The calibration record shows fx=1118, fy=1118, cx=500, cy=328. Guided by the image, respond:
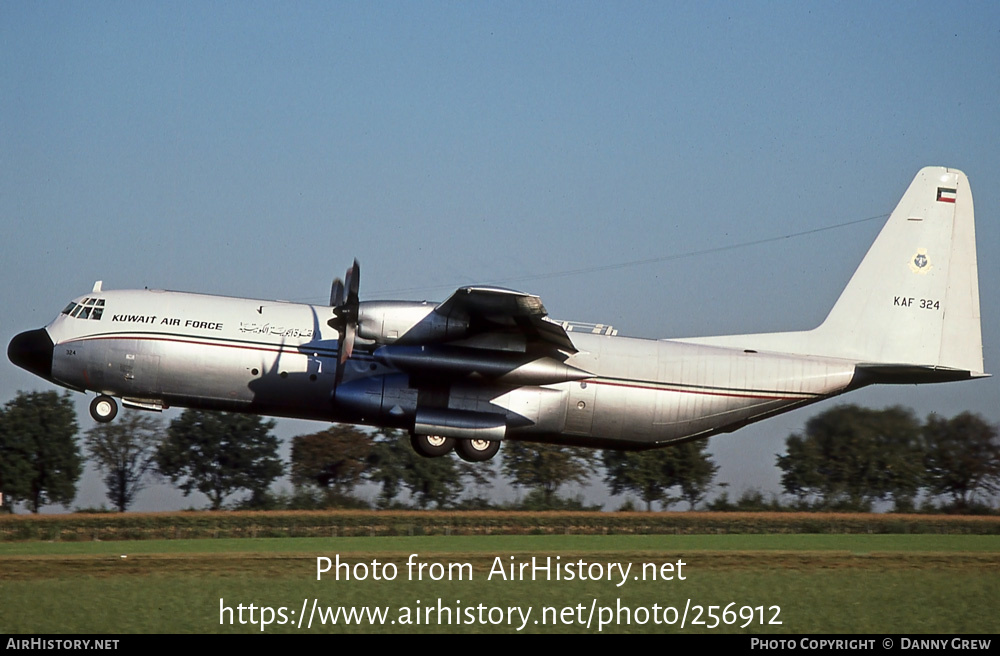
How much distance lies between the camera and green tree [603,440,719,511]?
3222cm

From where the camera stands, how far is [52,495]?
3819 centimetres

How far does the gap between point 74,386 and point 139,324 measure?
5.61 ft

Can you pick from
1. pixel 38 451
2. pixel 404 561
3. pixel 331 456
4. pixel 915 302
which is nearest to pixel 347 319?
pixel 404 561

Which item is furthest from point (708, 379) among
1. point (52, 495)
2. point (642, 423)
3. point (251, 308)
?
point (52, 495)

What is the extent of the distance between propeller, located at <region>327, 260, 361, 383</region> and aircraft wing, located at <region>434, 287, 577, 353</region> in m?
1.41

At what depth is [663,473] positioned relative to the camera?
3359cm

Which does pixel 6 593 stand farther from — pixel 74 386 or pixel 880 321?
pixel 880 321

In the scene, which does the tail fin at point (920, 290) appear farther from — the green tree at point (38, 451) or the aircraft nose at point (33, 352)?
the green tree at point (38, 451)

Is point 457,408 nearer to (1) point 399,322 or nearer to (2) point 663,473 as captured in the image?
(1) point 399,322

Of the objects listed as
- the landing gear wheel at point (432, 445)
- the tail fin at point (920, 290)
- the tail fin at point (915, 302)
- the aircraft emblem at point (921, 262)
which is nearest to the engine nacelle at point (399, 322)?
the landing gear wheel at point (432, 445)

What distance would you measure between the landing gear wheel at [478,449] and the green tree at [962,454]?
11169 mm

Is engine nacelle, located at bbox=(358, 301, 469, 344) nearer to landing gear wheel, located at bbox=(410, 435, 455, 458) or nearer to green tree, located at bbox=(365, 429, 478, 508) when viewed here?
landing gear wheel, located at bbox=(410, 435, 455, 458)

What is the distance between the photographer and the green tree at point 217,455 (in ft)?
124

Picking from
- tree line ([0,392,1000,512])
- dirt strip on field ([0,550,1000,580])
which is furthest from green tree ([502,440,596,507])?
dirt strip on field ([0,550,1000,580])
